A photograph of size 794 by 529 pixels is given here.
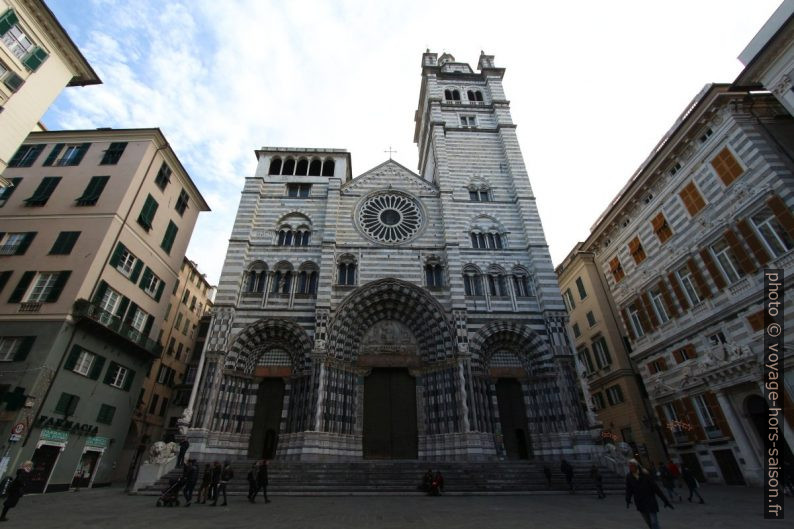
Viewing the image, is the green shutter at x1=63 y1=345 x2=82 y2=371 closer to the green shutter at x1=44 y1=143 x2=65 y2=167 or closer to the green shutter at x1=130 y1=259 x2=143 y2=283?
the green shutter at x1=130 y1=259 x2=143 y2=283

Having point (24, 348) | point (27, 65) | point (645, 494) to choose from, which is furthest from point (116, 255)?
point (645, 494)

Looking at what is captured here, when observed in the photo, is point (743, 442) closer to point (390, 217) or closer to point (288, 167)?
point (390, 217)

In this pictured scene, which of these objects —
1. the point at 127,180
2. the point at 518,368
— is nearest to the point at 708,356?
the point at 518,368

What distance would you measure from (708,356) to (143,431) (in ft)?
107

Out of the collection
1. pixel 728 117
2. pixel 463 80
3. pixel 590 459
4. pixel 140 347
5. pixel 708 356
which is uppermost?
pixel 463 80

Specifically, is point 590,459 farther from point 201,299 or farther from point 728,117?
point 201,299

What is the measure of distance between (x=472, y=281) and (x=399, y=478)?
1149 cm

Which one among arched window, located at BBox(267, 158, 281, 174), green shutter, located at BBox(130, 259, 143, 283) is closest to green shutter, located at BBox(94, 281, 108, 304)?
green shutter, located at BBox(130, 259, 143, 283)

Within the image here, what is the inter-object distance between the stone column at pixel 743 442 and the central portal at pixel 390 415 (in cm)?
1378

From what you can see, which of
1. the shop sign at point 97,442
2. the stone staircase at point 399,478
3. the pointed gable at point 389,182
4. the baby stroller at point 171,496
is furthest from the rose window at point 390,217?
the shop sign at point 97,442

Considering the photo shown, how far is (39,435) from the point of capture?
15039 millimetres

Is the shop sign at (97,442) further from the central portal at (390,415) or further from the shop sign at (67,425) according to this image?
the central portal at (390,415)

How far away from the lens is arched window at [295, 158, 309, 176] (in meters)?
27.4

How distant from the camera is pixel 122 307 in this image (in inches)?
764
